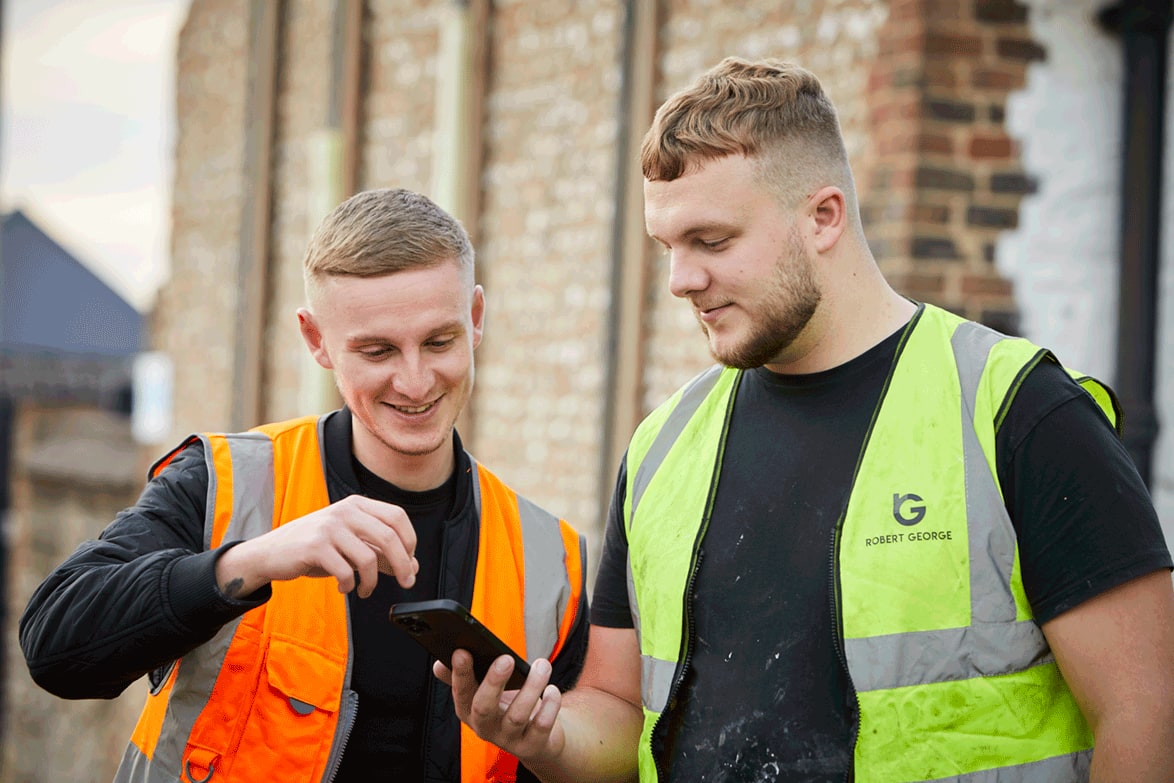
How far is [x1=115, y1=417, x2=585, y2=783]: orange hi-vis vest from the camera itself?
226cm

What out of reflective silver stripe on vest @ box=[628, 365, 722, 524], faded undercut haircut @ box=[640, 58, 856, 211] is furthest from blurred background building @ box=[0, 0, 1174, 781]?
faded undercut haircut @ box=[640, 58, 856, 211]

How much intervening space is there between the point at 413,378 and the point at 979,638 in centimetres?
112

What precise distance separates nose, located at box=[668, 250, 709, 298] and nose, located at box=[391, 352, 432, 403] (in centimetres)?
51

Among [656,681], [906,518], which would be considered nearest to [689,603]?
[656,681]

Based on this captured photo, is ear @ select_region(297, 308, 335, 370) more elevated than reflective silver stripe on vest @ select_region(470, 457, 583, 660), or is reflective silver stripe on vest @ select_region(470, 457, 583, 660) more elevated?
ear @ select_region(297, 308, 335, 370)

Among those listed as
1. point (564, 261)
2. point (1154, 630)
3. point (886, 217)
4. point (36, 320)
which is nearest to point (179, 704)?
point (1154, 630)

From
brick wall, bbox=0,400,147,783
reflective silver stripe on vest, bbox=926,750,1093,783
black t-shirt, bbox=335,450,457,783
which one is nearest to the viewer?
reflective silver stripe on vest, bbox=926,750,1093,783

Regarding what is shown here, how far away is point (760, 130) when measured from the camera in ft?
7.15

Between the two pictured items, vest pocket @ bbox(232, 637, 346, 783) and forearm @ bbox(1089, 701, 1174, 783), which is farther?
vest pocket @ bbox(232, 637, 346, 783)

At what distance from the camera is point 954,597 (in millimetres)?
1995

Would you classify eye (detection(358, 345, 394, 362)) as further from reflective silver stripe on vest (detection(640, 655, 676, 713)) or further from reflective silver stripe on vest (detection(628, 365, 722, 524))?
reflective silver stripe on vest (detection(640, 655, 676, 713))

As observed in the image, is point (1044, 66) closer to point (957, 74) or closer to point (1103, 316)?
point (957, 74)

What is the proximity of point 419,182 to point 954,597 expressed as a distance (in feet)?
18.0

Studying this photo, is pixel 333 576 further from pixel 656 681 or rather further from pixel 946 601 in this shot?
pixel 946 601
